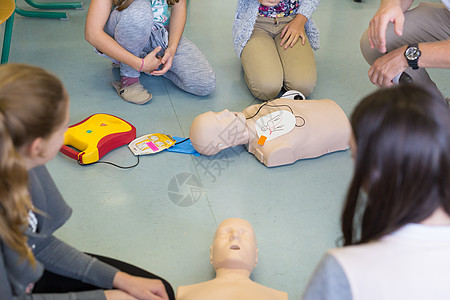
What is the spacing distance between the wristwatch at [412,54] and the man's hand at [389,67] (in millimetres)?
15

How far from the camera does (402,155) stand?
2.29 ft

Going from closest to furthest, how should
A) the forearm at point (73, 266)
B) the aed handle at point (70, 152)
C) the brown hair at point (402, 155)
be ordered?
the brown hair at point (402, 155) < the forearm at point (73, 266) < the aed handle at point (70, 152)

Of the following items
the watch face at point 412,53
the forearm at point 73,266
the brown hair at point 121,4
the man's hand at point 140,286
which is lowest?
the man's hand at point 140,286

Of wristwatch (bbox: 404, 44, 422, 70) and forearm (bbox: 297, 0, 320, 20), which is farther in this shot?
forearm (bbox: 297, 0, 320, 20)

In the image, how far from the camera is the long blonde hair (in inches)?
31.0


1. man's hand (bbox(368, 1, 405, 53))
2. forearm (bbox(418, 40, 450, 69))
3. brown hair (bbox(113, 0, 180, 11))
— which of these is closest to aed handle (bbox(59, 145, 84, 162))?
brown hair (bbox(113, 0, 180, 11))

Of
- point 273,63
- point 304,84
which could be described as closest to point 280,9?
point 273,63

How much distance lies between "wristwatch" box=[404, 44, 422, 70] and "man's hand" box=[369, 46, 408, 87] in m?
0.01

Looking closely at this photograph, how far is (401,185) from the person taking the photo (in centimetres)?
71

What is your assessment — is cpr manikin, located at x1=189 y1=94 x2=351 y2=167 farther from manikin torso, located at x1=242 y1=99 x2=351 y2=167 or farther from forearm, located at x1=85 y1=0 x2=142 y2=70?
forearm, located at x1=85 y1=0 x2=142 y2=70

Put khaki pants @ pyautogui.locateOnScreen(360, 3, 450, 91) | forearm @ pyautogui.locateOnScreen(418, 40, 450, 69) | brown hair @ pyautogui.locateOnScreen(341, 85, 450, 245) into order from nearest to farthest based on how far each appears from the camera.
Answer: brown hair @ pyautogui.locateOnScreen(341, 85, 450, 245), forearm @ pyautogui.locateOnScreen(418, 40, 450, 69), khaki pants @ pyautogui.locateOnScreen(360, 3, 450, 91)

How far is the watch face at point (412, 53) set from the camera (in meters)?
1.69

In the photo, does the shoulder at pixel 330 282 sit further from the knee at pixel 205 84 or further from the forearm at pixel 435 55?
the knee at pixel 205 84

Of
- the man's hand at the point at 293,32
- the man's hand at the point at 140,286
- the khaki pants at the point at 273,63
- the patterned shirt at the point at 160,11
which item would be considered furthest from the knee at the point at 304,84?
the man's hand at the point at 140,286
